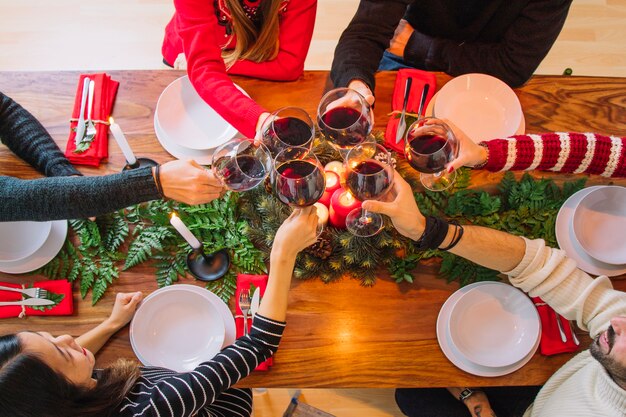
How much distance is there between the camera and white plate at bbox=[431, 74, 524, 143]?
1.51 meters

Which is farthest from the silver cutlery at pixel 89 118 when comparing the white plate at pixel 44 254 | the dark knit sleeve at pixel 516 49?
the dark knit sleeve at pixel 516 49

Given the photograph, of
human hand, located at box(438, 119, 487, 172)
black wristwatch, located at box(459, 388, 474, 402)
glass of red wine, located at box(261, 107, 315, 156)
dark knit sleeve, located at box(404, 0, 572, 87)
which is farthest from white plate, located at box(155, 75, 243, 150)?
black wristwatch, located at box(459, 388, 474, 402)

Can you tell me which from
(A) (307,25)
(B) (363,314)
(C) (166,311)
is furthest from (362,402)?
(A) (307,25)

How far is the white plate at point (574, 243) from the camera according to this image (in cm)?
138

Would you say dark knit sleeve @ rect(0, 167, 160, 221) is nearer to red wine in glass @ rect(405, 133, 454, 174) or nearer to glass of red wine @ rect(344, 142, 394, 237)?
glass of red wine @ rect(344, 142, 394, 237)

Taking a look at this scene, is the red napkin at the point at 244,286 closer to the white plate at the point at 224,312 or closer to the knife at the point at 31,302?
the white plate at the point at 224,312

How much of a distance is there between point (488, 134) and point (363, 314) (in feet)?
2.12

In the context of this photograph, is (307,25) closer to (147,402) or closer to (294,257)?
(294,257)

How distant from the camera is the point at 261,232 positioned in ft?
4.52

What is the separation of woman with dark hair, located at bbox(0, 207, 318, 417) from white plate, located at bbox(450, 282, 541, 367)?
463 millimetres

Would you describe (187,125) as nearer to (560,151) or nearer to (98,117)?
(98,117)

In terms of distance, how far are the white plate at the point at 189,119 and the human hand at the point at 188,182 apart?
0.63ft

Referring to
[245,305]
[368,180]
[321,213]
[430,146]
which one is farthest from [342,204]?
[245,305]

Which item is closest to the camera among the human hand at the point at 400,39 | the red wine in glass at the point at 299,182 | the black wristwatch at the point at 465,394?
the red wine in glass at the point at 299,182
